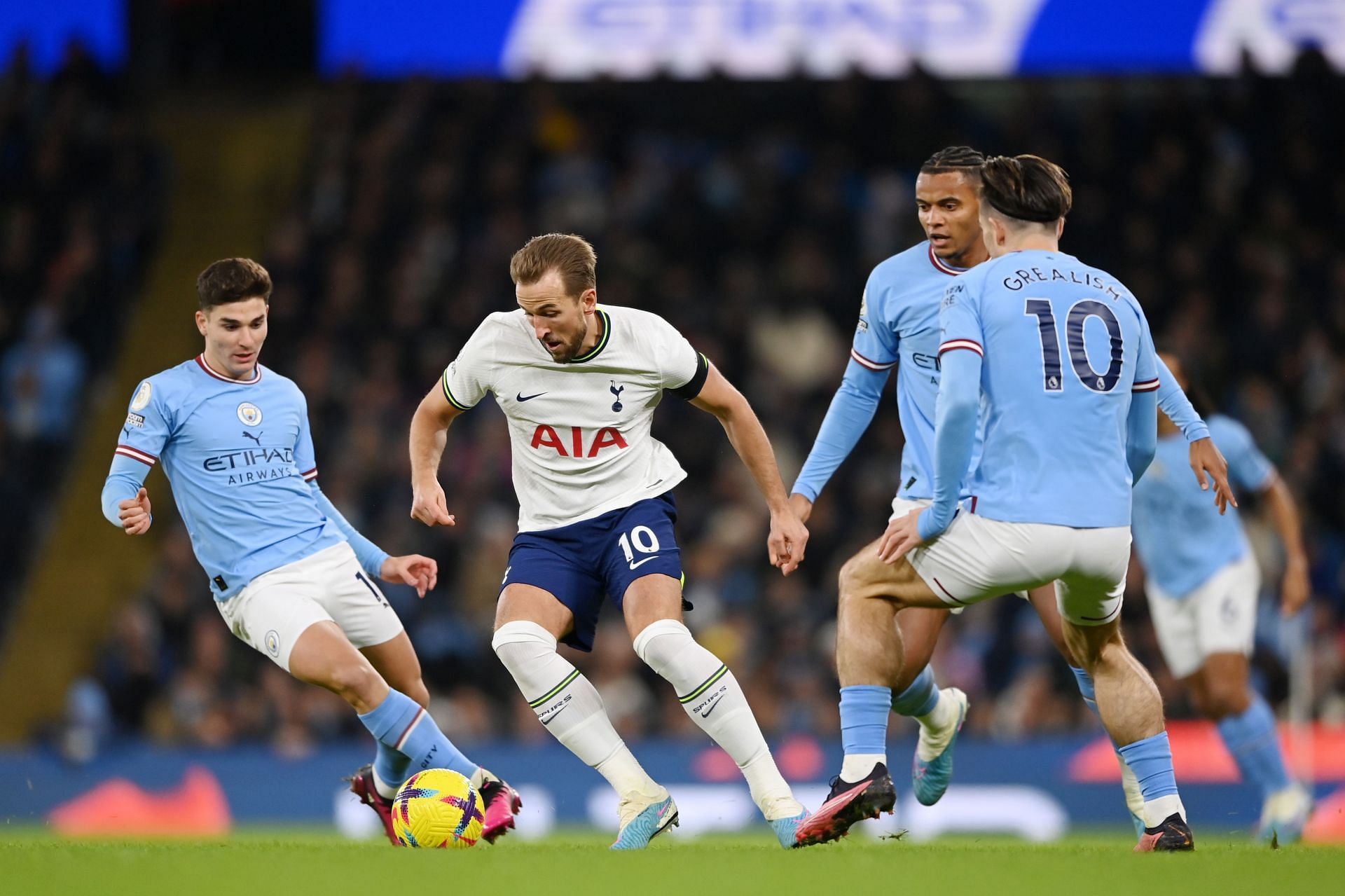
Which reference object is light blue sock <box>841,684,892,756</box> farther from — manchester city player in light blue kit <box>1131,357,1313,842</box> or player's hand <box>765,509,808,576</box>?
manchester city player in light blue kit <box>1131,357,1313,842</box>

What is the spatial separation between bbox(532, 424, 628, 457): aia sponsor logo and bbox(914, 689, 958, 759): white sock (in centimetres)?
184

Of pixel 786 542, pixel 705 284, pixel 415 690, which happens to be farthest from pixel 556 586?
pixel 705 284

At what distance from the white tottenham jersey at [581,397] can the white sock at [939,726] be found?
1.62 m

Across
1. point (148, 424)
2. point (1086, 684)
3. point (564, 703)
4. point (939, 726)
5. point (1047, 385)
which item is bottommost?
point (939, 726)

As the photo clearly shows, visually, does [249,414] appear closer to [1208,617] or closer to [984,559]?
[984,559]

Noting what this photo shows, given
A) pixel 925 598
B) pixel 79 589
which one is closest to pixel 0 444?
pixel 79 589

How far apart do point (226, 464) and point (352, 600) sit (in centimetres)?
72

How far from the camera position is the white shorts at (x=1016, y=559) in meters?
5.35

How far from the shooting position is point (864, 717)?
5676mm

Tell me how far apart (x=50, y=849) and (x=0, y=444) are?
31.7 feet

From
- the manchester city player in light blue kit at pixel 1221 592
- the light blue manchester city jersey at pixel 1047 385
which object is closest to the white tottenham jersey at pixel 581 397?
the light blue manchester city jersey at pixel 1047 385

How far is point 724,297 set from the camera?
1476cm

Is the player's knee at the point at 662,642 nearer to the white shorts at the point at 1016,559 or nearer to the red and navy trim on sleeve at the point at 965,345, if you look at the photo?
the white shorts at the point at 1016,559

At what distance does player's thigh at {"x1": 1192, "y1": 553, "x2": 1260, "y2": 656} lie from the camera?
8.54 meters
